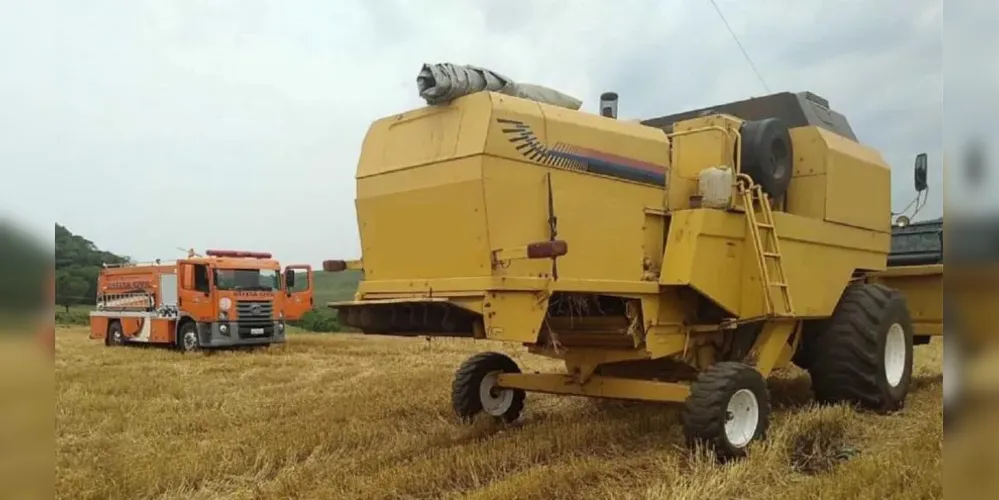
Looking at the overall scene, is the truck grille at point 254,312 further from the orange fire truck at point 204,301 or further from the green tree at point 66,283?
the green tree at point 66,283

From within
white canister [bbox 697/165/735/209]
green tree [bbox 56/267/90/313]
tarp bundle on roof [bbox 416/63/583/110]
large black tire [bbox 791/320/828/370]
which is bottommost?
large black tire [bbox 791/320/828/370]

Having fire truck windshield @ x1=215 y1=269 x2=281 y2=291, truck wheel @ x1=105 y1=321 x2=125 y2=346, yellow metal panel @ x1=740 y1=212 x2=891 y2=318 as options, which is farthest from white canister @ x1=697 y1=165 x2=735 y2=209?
truck wheel @ x1=105 y1=321 x2=125 y2=346

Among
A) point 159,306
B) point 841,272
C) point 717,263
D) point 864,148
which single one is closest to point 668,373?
point 717,263

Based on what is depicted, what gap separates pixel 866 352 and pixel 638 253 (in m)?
2.55

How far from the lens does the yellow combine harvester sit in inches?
213

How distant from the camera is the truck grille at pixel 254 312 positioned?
19359 millimetres

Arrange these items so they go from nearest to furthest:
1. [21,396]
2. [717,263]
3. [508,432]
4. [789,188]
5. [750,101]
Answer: [21,396]
[717,263]
[508,432]
[789,188]
[750,101]

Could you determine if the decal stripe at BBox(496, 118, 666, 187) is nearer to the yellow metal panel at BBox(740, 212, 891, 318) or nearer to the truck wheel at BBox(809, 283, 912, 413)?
the yellow metal panel at BBox(740, 212, 891, 318)

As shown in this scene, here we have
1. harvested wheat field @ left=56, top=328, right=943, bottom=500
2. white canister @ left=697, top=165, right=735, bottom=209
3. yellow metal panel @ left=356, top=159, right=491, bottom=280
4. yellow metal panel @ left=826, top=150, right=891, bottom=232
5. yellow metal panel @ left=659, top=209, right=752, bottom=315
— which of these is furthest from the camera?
yellow metal panel @ left=826, top=150, right=891, bottom=232

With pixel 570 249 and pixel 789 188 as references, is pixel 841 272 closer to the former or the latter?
pixel 789 188

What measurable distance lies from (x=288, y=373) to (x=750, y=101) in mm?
7796

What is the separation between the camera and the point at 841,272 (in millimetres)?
7738

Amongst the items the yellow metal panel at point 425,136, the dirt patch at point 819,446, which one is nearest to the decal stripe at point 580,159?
the yellow metal panel at point 425,136

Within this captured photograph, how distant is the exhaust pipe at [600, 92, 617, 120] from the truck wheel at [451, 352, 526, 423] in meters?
2.42
